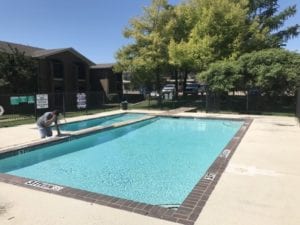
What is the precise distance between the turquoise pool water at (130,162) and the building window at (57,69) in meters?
15.0

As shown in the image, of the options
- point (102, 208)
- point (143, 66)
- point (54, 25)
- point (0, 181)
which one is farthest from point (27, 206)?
point (54, 25)

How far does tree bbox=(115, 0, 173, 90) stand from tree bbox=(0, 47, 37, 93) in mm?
7759

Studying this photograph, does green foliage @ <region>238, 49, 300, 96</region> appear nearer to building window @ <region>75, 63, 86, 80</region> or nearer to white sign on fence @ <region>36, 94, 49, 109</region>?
white sign on fence @ <region>36, 94, 49, 109</region>

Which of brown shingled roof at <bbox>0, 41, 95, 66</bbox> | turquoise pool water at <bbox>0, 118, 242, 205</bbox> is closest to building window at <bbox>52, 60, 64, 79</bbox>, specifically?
brown shingled roof at <bbox>0, 41, 95, 66</bbox>

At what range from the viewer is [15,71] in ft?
62.4

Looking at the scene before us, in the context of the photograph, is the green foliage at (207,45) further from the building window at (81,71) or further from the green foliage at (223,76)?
the building window at (81,71)

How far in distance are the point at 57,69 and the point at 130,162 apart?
2007 cm

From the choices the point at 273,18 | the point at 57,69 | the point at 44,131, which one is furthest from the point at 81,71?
the point at 44,131

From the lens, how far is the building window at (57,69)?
1010 inches

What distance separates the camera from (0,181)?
216 inches

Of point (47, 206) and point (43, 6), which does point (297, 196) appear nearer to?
point (47, 206)

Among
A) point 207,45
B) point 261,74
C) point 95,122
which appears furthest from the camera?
point 207,45

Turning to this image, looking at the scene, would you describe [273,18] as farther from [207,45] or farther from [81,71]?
[81,71]

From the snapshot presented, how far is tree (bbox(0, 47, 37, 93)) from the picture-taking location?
61.0ft
